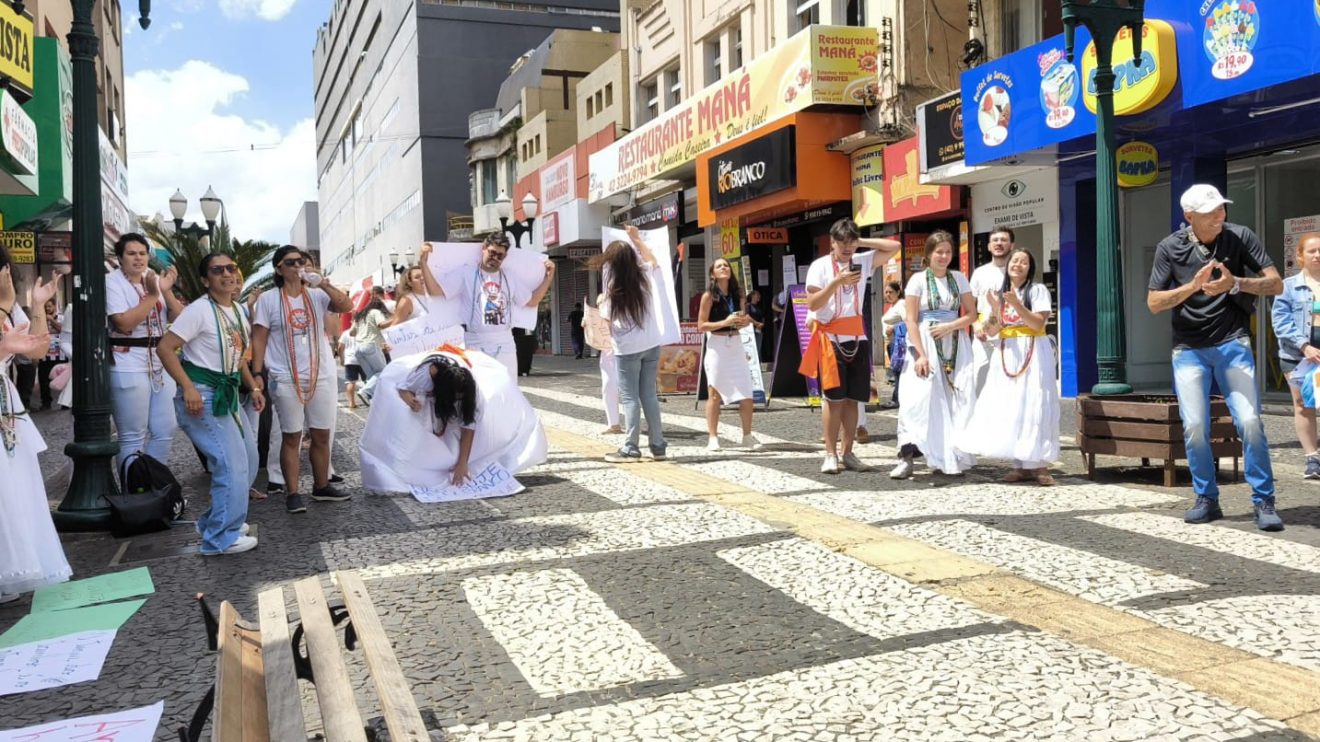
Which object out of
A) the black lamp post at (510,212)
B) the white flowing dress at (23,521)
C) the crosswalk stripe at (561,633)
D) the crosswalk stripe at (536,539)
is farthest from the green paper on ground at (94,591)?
the black lamp post at (510,212)

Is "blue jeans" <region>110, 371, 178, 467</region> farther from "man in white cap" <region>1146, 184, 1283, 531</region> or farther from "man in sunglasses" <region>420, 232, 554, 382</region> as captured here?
"man in white cap" <region>1146, 184, 1283, 531</region>

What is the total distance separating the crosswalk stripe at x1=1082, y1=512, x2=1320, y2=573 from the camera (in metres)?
4.82

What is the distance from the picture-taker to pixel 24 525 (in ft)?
15.2

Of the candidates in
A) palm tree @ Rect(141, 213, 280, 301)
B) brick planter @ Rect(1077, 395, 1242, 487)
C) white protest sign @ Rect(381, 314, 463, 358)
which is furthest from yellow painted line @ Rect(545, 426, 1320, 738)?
palm tree @ Rect(141, 213, 280, 301)

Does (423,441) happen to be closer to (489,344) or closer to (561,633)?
(489,344)

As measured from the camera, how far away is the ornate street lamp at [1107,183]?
823cm

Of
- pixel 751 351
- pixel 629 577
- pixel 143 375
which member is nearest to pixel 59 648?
pixel 629 577

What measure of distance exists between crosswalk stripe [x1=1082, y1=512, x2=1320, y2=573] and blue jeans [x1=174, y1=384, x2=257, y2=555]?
4.67 metres

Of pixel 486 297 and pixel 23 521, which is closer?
pixel 23 521

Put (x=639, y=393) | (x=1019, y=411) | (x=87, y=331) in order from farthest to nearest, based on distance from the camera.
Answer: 1. (x=639, y=393)
2. (x=1019, y=411)
3. (x=87, y=331)

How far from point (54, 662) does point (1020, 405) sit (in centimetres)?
590

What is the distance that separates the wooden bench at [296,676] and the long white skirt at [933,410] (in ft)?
16.7

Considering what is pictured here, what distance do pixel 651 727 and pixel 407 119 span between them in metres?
67.5

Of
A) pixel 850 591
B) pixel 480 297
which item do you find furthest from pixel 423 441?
pixel 850 591
